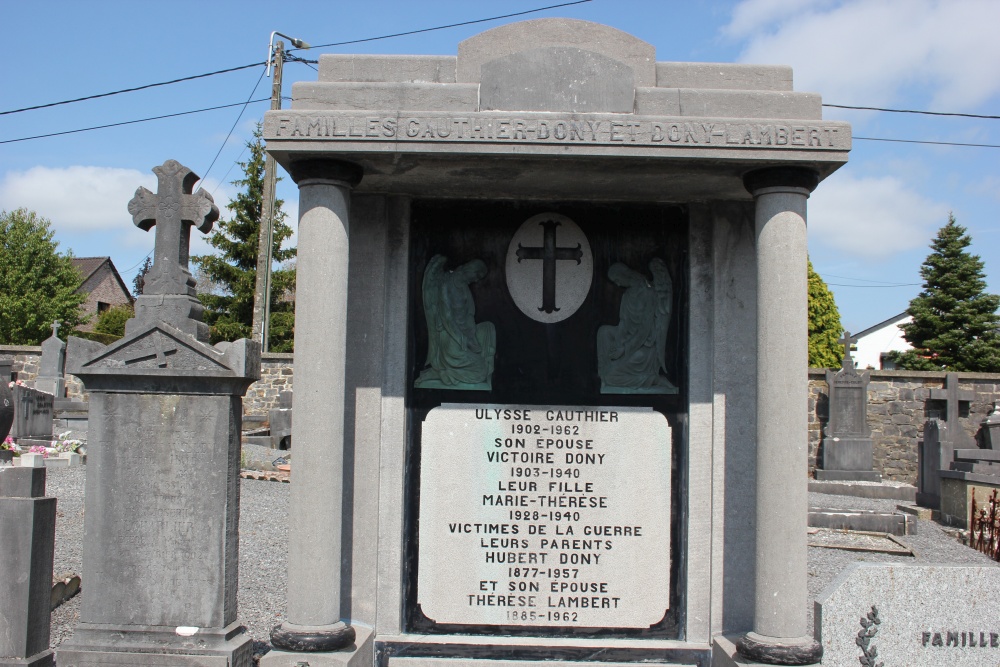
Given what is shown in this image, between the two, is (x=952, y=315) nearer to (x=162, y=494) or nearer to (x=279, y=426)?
(x=279, y=426)

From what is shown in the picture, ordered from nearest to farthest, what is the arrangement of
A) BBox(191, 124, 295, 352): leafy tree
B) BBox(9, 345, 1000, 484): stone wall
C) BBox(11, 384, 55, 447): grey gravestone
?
Result: BBox(11, 384, 55, 447): grey gravestone
BBox(9, 345, 1000, 484): stone wall
BBox(191, 124, 295, 352): leafy tree

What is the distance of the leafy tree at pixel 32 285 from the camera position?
3759 centimetres

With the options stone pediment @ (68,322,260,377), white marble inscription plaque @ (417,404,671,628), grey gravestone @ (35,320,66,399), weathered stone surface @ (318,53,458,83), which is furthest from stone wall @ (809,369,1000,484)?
grey gravestone @ (35,320,66,399)

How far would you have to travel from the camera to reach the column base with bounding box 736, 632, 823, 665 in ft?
14.4

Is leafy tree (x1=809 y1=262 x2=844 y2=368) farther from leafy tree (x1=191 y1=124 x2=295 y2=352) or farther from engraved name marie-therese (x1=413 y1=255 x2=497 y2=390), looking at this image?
engraved name marie-therese (x1=413 y1=255 x2=497 y2=390)

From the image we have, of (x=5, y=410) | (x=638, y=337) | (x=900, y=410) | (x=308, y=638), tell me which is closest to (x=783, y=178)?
(x=638, y=337)

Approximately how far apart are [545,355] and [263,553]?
4728mm

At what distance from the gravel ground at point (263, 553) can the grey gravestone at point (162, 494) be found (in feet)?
1.07

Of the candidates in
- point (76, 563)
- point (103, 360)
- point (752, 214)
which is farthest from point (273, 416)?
point (752, 214)

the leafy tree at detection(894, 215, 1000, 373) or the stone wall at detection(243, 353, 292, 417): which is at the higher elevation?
the leafy tree at detection(894, 215, 1000, 373)

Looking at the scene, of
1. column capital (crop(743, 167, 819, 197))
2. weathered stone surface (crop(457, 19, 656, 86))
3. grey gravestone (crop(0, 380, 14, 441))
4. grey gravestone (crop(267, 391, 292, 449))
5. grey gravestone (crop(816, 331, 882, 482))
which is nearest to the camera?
column capital (crop(743, 167, 819, 197))

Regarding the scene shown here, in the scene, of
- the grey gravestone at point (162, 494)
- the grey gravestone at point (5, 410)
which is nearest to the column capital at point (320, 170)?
the grey gravestone at point (162, 494)

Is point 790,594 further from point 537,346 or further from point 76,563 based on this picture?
point 76,563

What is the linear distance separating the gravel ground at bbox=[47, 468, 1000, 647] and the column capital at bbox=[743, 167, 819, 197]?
3.34m
